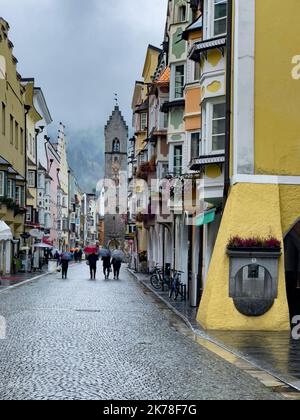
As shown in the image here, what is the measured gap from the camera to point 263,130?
18406mm

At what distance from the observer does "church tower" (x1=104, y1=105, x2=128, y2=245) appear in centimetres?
13588

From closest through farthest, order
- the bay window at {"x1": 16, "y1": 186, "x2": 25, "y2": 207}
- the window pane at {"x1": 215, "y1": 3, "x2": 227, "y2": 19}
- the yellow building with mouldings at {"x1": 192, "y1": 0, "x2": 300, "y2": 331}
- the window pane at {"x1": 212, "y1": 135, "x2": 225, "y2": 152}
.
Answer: the yellow building with mouldings at {"x1": 192, "y1": 0, "x2": 300, "y2": 331} < the window pane at {"x1": 212, "y1": 135, "x2": 225, "y2": 152} < the window pane at {"x1": 215, "y1": 3, "x2": 227, "y2": 19} < the bay window at {"x1": 16, "y1": 186, "x2": 25, "y2": 207}

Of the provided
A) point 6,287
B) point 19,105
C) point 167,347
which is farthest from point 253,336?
point 19,105

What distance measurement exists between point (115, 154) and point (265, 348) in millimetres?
123543

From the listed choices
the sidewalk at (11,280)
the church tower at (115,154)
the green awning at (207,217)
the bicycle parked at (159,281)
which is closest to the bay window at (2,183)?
the sidewalk at (11,280)

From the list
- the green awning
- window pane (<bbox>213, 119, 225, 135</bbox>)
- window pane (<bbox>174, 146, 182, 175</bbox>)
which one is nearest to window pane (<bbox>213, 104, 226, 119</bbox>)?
window pane (<bbox>213, 119, 225, 135</bbox>)

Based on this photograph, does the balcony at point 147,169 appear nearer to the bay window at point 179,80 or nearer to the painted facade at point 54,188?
the bay window at point 179,80

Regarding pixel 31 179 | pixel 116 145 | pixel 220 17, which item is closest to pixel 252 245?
pixel 220 17

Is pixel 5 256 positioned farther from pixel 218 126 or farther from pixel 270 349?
pixel 270 349

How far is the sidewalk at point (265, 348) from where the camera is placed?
1133 cm

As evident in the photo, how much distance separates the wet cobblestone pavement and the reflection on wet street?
2.16 ft

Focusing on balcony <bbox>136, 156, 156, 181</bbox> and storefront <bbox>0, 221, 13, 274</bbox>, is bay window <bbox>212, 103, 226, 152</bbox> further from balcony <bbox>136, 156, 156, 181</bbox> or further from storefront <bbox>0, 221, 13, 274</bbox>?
balcony <bbox>136, 156, 156, 181</bbox>

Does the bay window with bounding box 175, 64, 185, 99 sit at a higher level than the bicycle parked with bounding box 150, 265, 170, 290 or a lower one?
higher
